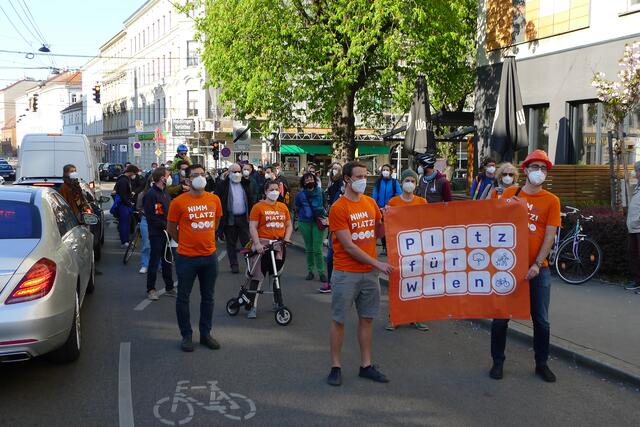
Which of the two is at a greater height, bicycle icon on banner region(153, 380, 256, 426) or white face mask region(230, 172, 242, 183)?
white face mask region(230, 172, 242, 183)

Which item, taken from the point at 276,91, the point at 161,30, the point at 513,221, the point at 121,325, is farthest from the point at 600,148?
the point at 161,30

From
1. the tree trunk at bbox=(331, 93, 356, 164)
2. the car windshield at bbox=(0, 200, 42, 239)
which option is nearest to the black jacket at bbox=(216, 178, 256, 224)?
the car windshield at bbox=(0, 200, 42, 239)

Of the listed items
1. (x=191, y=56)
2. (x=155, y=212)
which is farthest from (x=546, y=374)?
(x=191, y=56)

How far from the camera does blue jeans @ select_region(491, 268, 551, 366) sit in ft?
19.8

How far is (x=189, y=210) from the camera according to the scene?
701 centimetres

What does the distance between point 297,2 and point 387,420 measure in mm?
17667

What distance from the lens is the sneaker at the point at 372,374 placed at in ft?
19.4

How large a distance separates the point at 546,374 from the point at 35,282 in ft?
14.2

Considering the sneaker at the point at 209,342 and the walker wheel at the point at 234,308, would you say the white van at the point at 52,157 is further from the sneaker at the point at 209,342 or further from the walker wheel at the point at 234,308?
the sneaker at the point at 209,342

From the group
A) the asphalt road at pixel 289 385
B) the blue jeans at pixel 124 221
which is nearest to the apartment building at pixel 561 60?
the asphalt road at pixel 289 385

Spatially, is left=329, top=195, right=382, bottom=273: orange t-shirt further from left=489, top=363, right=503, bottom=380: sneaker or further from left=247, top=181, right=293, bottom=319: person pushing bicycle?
left=247, top=181, right=293, bottom=319: person pushing bicycle

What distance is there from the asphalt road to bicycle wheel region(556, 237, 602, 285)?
316 centimetres

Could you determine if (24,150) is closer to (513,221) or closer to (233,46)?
(233,46)

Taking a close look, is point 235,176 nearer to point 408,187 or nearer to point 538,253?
point 408,187
